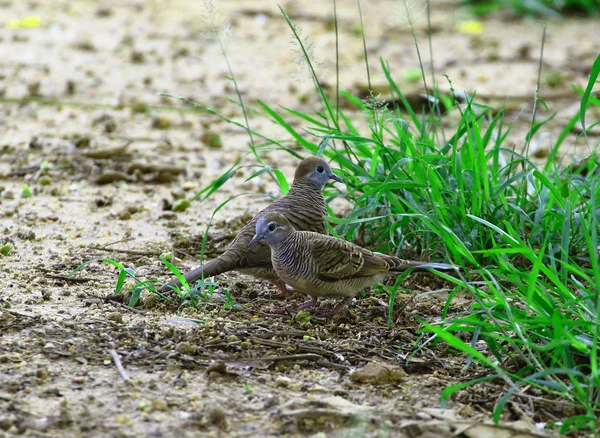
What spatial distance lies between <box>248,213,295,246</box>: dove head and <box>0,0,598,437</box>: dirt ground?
355mm

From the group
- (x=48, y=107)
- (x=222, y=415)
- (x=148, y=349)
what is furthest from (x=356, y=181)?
(x=48, y=107)

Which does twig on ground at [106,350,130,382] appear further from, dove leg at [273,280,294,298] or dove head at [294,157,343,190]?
dove head at [294,157,343,190]

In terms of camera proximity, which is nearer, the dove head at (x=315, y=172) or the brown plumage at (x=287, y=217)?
the brown plumage at (x=287, y=217)

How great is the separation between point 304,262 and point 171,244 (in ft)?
4.15

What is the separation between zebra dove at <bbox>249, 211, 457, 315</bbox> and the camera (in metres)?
4.34

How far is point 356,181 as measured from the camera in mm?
5234

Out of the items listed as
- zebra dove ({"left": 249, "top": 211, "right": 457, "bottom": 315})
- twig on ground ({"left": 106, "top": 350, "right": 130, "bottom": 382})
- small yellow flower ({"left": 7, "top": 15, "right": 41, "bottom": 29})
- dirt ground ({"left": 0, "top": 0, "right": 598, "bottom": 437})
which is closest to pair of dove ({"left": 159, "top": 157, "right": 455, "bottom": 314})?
zebra dove ({"left": 249, "top": 211, "right": 457, "bottom": 315})

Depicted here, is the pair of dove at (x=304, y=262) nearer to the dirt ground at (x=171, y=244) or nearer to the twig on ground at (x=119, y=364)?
the dirt ground at (x=171, y=244)

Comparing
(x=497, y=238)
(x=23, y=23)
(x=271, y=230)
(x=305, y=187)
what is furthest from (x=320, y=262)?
(x=23, y=23)

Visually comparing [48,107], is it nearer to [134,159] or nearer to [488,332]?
[134,159]

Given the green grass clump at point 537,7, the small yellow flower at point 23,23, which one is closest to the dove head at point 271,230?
the small yellow flower at point 23,23

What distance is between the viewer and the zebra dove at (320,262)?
14.3 feet

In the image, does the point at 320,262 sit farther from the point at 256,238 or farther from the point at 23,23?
the point at 23,23

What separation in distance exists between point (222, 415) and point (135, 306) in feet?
4.20
